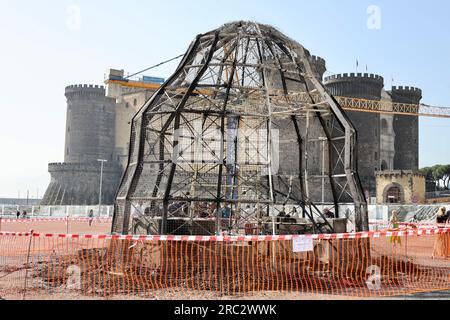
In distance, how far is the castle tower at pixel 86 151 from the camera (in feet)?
246

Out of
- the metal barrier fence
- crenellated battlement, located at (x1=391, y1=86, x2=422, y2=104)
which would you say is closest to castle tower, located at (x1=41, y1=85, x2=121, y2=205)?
crenellated battlement, located at (x1=391, y1=86, x2=422, y2=104)

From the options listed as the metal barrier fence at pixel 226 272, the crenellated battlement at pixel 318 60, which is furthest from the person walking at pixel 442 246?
the crenellated battlement at pixel 318 60

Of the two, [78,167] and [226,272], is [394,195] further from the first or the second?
[78,167]

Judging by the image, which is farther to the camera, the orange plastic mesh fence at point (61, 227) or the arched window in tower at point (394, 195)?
the arched window in tower at point (394, 195)

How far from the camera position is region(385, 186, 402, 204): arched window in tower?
50.9m

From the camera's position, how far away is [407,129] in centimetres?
7612

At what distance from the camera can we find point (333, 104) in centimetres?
1328

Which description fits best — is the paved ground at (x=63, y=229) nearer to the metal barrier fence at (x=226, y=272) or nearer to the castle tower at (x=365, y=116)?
the metal barrier fence at (x=226, y=272)

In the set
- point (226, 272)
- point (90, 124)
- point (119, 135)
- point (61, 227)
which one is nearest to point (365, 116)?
point (119, 135)

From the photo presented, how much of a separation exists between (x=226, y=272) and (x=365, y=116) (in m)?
64.9

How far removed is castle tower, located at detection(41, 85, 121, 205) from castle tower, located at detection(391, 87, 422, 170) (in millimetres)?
44792

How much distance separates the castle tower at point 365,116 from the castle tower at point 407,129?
5.47 metres
